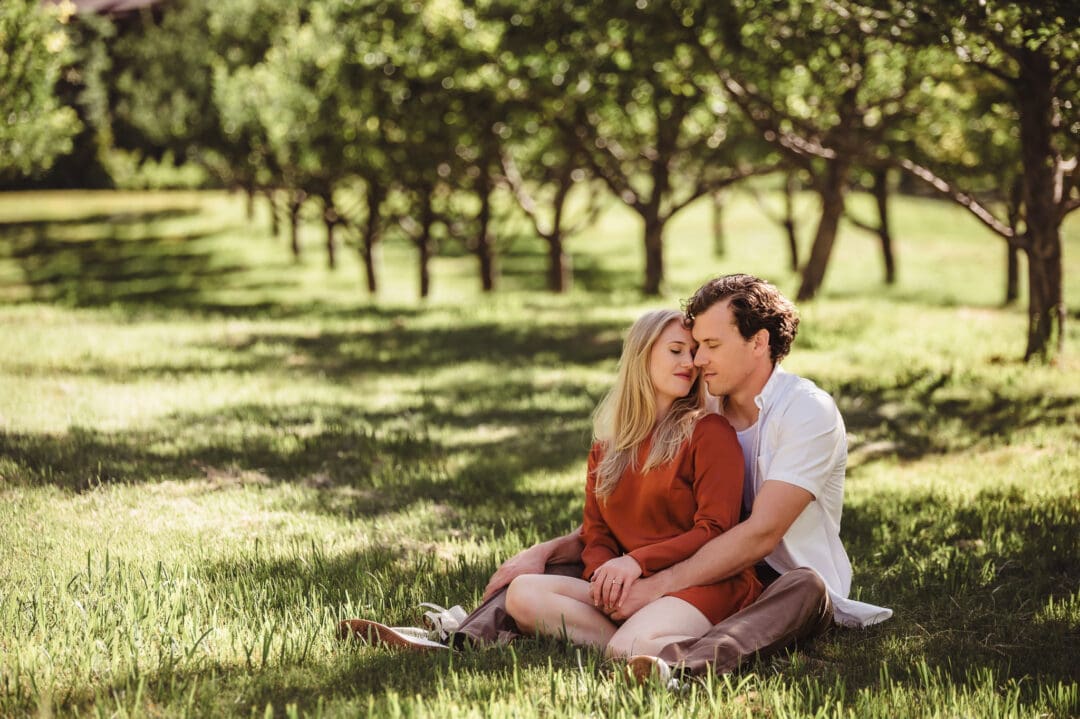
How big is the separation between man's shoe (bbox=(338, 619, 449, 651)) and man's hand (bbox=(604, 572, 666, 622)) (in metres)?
0.79

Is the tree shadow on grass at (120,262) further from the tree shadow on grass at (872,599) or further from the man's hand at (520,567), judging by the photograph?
the man's hand at (520,567)

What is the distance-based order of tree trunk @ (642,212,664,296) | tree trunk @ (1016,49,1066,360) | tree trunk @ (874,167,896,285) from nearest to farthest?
tree trunk @ (1016,49,1066,360)
tree trunk @ (642,212,664,296)
tree trunk @ (874,167,896,285)

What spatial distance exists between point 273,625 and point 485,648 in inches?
35.8

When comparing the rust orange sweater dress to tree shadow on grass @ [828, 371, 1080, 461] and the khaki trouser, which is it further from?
tree shadow on grass @ [828, 371, 1080, 461]

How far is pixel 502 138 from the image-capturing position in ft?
61.5

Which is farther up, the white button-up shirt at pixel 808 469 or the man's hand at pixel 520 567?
the white button-up shirt at pixel 808 469

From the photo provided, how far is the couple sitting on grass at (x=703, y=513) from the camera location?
4.03 m

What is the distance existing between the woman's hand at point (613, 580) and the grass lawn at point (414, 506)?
26 cm

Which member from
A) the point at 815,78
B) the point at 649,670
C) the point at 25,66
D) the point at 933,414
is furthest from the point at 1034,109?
the point at 25,66

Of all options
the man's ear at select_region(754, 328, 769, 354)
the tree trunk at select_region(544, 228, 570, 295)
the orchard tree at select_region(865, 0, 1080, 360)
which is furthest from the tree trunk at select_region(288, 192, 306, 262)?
the man's ear at select_region(754, 328, 769, 354)

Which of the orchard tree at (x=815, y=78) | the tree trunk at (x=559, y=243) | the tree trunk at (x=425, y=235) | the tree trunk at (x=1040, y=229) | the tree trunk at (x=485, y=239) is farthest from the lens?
the tree trunk at (x=425, y=235)

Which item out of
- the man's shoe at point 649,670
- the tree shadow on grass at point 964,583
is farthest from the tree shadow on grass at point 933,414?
the man's shoe at point 649,670

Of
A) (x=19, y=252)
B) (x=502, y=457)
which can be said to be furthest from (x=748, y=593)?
(x=19, y=252)

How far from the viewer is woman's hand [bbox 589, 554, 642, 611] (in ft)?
13.6
